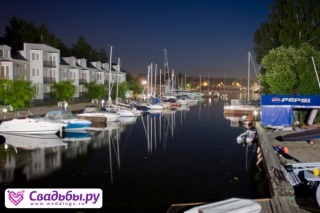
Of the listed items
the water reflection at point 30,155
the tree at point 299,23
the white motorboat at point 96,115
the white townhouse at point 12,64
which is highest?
the tree at point 299,23

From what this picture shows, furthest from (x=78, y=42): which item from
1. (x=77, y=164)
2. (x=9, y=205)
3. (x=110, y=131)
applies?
(x=9, y=205)

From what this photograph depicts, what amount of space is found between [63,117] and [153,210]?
24.7 meters

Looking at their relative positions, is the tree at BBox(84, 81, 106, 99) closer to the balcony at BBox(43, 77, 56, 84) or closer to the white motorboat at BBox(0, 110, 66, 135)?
the balcony at BBox(43, 77, 56, 84)

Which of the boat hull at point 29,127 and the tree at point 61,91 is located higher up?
the tree at point 61,91

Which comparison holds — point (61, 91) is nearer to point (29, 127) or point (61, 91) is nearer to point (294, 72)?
point (29, 127)

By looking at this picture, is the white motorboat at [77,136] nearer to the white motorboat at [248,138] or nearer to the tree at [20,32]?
the white motorboat at [248,138]

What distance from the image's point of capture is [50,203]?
46.6ft

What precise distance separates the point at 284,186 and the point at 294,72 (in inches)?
1127

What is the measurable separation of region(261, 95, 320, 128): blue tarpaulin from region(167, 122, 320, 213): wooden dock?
7.53 metres

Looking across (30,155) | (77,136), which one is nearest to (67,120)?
(77,136)

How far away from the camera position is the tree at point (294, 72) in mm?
38719

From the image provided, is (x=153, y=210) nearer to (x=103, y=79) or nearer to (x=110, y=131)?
(x=110, y=131)

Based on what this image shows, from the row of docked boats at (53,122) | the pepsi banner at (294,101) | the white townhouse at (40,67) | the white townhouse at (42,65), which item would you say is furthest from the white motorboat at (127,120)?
the pepsi banner at (294,101)

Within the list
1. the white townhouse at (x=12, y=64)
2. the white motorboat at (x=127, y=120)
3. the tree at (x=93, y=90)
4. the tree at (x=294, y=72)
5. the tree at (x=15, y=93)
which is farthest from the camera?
the tree at (x=93, y=90)
